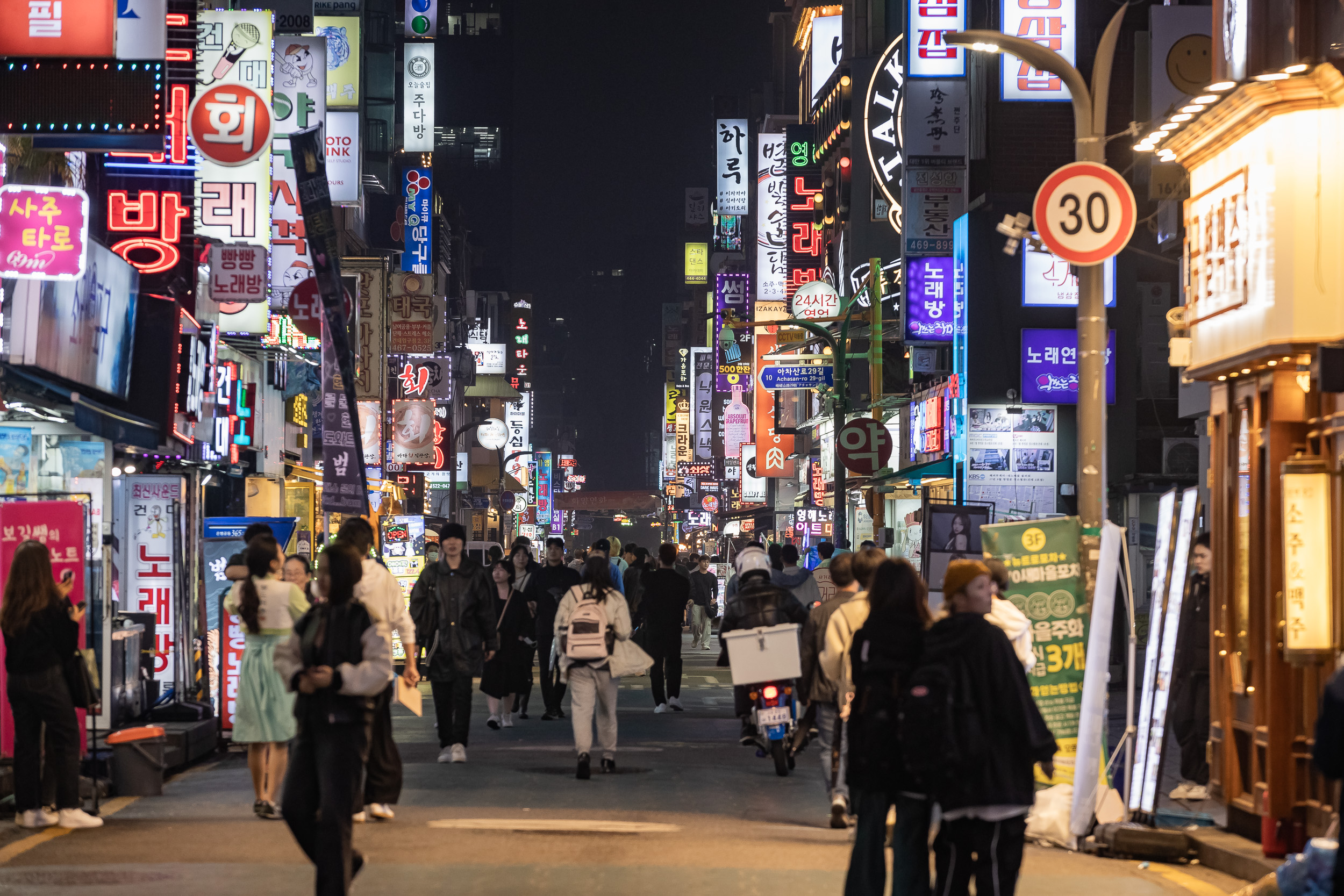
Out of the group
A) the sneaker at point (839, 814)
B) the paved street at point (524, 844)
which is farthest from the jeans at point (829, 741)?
the paved street at point (524, 844)

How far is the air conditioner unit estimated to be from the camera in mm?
28641

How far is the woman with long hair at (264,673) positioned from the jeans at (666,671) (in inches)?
366

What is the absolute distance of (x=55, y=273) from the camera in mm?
13297

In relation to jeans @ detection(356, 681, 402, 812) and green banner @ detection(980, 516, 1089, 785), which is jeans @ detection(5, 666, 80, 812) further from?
green banner @ detection(980, 516, 1089, 785)

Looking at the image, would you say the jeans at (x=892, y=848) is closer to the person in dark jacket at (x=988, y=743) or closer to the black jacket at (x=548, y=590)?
the person in dark jacket at (x=988, y=743)

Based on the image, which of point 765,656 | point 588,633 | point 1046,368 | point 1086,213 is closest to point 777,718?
point 765,656

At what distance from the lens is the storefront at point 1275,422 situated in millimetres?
9422

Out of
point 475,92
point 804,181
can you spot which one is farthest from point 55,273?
point 475,92

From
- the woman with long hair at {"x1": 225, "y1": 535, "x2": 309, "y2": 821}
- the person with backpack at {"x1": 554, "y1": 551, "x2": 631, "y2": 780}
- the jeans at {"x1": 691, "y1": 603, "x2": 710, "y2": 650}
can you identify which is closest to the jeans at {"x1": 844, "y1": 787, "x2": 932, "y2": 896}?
the woman with long hair at {"x1": 225, "y1": 535, "x2": 309, "y2": 821}

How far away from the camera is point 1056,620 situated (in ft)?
35.3

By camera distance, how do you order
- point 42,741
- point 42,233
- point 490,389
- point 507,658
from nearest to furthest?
point 42,741 → point 42,233 → point 507,658 → point 490,389

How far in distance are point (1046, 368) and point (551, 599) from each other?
12482 millimetres

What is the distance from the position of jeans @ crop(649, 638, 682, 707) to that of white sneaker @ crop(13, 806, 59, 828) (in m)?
→ 10.4

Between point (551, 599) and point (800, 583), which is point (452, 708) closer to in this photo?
point (800, 583)
